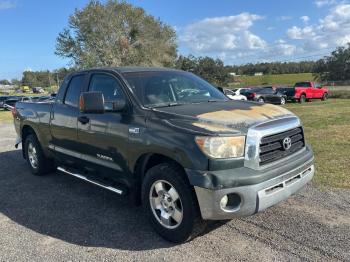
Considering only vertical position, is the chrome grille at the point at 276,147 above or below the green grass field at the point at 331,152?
above

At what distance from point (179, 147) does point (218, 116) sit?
1.84 feet

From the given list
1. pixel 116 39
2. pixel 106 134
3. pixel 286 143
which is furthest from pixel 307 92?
pixel 106 134

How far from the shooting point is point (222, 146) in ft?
12.3

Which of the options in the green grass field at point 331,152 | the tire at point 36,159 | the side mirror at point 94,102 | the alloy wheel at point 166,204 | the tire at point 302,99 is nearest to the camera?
the alloy wheel at point 166,204

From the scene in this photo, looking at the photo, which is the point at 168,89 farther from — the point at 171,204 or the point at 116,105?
the point at 171,204

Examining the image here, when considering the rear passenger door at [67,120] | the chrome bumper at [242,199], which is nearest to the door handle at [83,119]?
the rear passenger door at [67,120]

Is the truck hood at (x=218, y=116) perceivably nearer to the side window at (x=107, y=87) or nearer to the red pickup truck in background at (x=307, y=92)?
the side window at (x=107, y=87)

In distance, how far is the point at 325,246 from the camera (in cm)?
394

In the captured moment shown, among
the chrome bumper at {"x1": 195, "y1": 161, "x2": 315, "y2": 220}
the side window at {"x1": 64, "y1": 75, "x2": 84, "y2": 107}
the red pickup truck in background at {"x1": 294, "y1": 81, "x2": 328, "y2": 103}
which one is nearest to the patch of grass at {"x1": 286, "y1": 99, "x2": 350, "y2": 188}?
the chrome bumper at {"x1": 195, "y1": 161, "x2": 315, "y2": 220}

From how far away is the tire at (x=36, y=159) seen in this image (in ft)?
23.1

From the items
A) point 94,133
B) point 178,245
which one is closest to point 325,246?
point 178,245

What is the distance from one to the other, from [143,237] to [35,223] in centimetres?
148

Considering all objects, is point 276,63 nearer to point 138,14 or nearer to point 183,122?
point 138,14

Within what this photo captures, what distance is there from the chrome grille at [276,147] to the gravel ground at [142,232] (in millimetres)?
842
